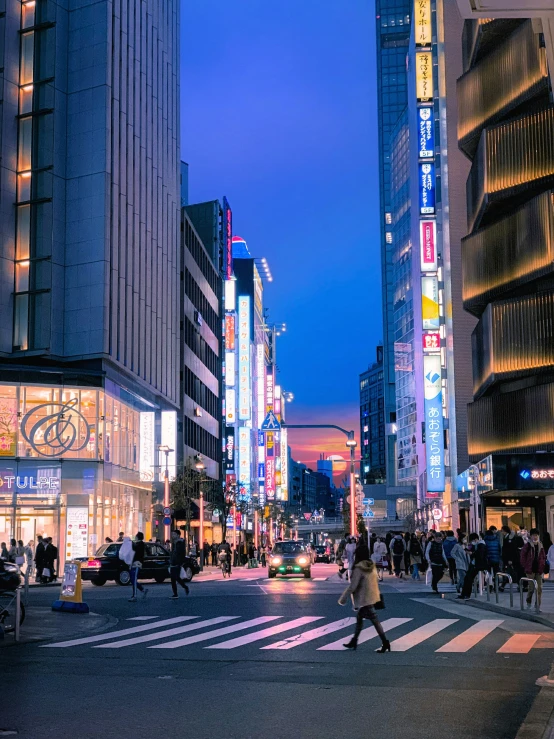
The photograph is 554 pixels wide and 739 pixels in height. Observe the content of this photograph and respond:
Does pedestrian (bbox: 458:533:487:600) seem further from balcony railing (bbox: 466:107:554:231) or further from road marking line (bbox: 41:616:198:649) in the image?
balcony railing (bbox: 466:107:554:231)

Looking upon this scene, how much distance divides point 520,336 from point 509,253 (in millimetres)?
4024

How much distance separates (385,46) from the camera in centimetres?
17675

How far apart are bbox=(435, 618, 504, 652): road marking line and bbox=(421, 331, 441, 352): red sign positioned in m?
44.4

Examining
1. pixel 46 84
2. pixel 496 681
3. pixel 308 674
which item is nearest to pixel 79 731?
pixel 308 674

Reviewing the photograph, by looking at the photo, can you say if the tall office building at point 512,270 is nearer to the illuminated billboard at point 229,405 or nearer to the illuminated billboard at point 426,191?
the illuminated billboard at point 426,191

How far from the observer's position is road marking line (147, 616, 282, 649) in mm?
15852

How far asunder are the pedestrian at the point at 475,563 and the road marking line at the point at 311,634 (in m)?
5.51

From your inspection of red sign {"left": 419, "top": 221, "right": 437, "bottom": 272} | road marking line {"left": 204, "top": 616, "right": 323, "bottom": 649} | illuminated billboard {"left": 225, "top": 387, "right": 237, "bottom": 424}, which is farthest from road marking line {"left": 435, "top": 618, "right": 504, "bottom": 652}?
illuminated billboard {"left": 225, "top": 387, "right": 237, "bottom": 424}

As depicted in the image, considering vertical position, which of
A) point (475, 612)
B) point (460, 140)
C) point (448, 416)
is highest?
point (460, 140)

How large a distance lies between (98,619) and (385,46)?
16980 centimetres

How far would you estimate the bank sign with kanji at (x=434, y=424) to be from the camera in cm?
6294

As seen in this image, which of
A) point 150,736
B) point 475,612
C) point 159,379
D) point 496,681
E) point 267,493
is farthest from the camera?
point 267,493

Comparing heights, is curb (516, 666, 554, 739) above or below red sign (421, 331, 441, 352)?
below

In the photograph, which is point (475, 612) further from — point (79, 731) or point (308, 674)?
point (79, 731)
